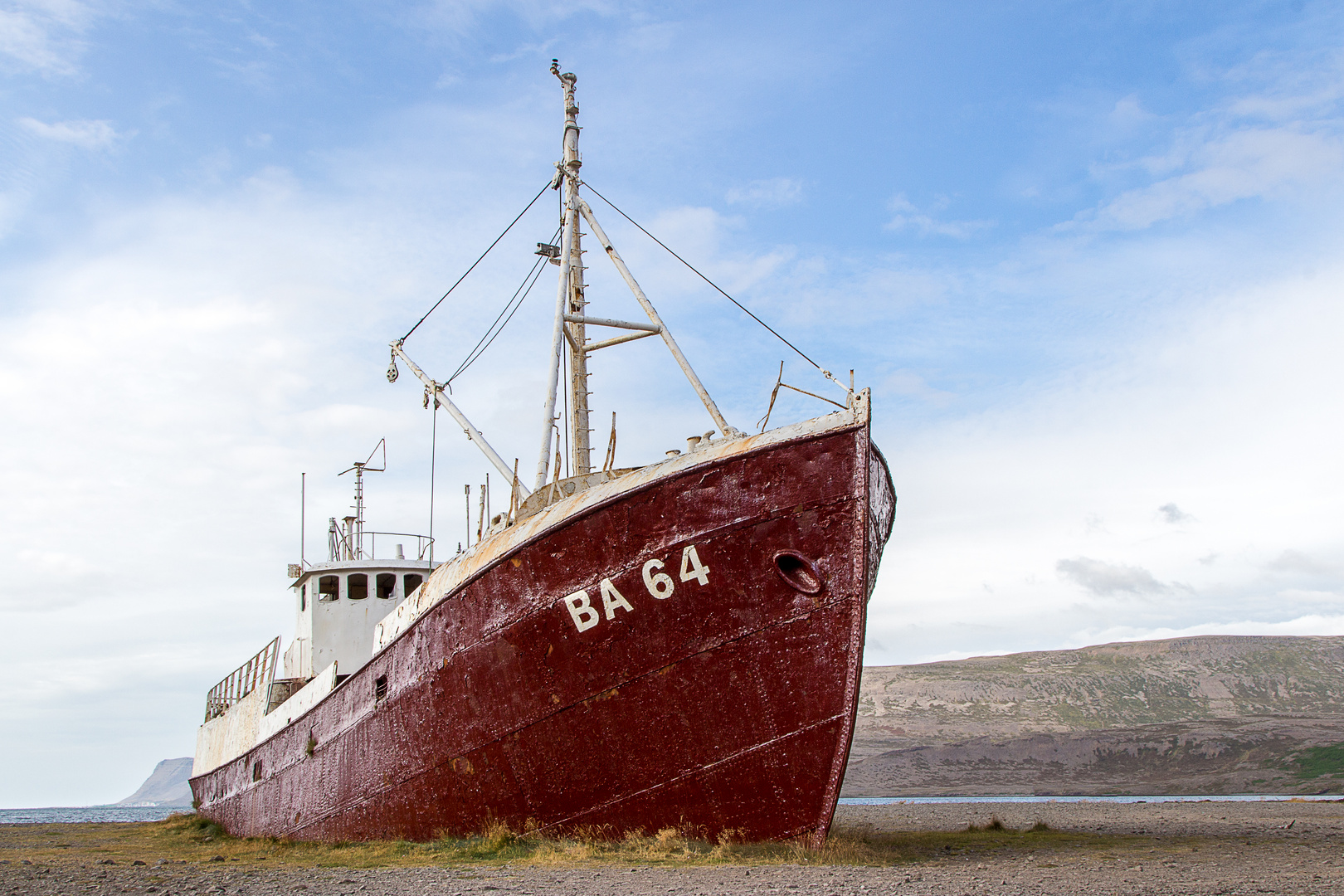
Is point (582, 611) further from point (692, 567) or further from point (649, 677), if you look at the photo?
point (692, 567)

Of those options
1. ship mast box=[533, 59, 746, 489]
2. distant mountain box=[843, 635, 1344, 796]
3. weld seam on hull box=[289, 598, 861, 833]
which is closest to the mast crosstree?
ship mast box=[533, 59, 746, 489]

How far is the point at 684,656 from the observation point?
932 centimetres

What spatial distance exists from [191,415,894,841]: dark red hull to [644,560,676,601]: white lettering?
0.06m

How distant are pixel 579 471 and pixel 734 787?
6.07 m

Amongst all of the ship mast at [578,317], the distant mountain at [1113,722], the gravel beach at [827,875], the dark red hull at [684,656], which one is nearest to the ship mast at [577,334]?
the ship mast at [578,317]

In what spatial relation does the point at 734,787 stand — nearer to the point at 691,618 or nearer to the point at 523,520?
the point at 691,618

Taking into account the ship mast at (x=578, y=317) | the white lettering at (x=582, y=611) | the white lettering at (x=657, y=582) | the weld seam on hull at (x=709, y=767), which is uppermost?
the ship mast at (x=578, y=317)

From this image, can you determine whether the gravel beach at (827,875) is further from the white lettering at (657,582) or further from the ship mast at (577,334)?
the ship mast at (577,334)

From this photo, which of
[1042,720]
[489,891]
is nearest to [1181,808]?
[489,891]

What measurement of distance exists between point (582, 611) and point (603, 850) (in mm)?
2388

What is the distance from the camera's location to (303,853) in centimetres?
1271

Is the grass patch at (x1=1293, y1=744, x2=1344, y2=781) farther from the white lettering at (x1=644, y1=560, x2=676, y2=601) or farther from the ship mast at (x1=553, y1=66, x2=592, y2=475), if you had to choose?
the white lettering at (x1=644, y1=560, x2=676, y2=601)

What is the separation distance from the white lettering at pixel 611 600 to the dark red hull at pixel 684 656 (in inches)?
0.9

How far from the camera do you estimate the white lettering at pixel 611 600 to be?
9.45 metres
